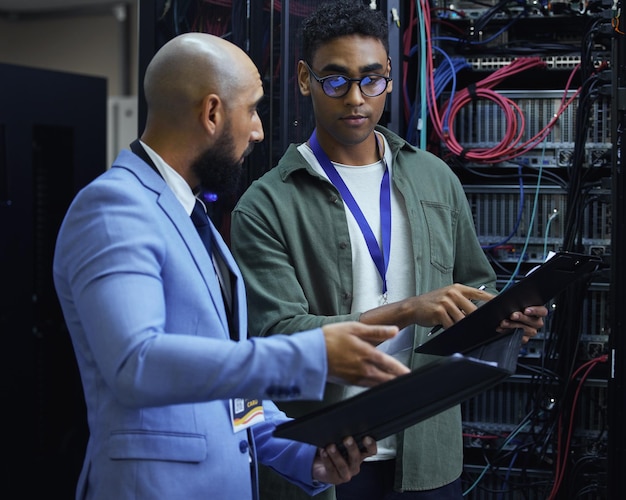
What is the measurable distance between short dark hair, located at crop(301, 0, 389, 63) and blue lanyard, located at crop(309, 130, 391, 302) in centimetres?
22

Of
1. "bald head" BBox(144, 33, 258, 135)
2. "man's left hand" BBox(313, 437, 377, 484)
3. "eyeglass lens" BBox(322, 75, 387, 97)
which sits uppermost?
"eyeglass lens" BBox(322, 75, 387, 97)

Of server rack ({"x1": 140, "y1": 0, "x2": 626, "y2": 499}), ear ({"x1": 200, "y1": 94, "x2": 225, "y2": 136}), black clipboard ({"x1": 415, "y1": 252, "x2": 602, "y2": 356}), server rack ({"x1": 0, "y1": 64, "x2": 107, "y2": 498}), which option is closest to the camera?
ear ({"x1": 200, "y1": 94, "x2": 225, "y2": 136})

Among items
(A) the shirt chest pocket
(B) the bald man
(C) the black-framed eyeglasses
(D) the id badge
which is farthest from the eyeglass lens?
(D) the id badge

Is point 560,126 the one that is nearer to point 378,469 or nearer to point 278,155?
point 278,155

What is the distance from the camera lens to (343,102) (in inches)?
71.8

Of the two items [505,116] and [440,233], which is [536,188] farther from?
[440,233]

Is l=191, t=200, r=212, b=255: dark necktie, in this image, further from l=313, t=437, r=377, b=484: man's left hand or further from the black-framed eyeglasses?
the black-framed eyeglasses

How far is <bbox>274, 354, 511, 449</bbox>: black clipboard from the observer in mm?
1127

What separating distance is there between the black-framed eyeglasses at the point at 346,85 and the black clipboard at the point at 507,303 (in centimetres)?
54

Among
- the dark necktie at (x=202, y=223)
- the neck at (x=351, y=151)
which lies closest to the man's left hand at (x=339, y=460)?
the dark necktie at (x=202, y=223)

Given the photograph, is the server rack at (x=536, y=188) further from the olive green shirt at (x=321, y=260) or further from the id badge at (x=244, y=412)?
the id badge at (x=244, y=412)

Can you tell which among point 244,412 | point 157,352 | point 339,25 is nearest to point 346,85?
point 339,25

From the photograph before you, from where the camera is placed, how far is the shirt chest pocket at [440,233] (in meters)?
1.87

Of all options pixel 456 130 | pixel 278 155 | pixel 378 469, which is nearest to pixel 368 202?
pixel 278 155
